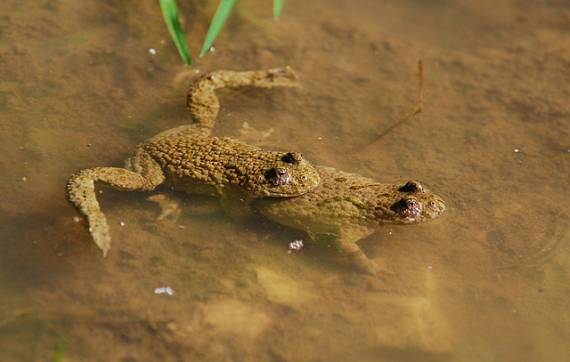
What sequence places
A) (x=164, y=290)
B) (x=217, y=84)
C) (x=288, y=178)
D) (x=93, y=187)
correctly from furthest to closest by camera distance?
(x=217, y=84) → (x=288, y=178) → (x=93, y=187) → (x=164, y=290)

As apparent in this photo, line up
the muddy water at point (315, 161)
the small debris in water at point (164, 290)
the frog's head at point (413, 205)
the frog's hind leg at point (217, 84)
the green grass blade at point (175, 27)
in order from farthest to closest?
the green grass blade at point (175, 27), the frog's hind leg at point (217, 84), the frog's head at point (413, 205), the small debris in water at point (164, 290), the muddy water at point (315, 161)

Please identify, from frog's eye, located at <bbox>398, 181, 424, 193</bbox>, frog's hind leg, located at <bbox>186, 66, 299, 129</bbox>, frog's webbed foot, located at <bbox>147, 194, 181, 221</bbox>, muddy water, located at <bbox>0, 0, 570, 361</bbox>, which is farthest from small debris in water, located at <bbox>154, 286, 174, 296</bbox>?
frog's eye, located at <bbox>398, 181, 424, 193</bbox>

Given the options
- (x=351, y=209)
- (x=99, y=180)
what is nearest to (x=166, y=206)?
(x=99, y=180)

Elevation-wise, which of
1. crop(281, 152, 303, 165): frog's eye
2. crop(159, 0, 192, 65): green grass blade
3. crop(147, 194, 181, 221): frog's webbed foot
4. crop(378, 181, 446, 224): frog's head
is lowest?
crop(147, 194, 181, 221): frog's webbed foot

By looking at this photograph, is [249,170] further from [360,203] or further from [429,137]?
[429,137]

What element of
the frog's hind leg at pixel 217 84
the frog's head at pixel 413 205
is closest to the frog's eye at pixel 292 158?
the frog's head at pixel 413 205

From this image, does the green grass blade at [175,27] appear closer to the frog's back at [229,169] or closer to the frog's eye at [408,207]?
the frog's back at [229,169]

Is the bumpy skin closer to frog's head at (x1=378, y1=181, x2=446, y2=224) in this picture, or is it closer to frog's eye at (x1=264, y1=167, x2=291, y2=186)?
frog's head at (x1=378, y1=181, x2=446, y2=224)

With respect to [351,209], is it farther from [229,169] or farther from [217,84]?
[217,84]
